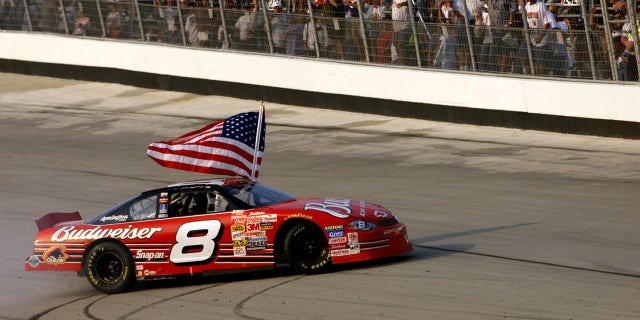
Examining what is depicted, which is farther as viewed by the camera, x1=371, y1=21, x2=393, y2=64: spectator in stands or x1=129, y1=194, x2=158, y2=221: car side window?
x1=371, y1=21, x2=393, y2=64: spectator in stands

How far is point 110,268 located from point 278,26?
1320 centimetres

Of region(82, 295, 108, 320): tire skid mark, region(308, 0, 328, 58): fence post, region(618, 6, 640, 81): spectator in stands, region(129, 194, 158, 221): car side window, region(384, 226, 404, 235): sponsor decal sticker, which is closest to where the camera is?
region(82, 295, 108, 320): tire skid mark

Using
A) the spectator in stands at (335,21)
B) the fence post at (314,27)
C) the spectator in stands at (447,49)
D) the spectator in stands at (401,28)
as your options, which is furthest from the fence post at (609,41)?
the fence post at (314,27)

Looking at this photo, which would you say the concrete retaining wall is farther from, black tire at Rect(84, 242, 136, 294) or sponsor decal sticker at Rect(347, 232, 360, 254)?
black tire at Rect(84, 242, 136, 294)

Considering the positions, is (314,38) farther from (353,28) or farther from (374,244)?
(374,244)

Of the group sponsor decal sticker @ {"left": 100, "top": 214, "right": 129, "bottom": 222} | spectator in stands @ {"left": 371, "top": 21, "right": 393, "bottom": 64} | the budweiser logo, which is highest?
spectator in stands @ {"left": 371, "top": 21, "right": 393, "bottom": 64}

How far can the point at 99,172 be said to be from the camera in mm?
19562

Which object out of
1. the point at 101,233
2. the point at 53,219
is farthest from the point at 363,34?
the point at 101,233

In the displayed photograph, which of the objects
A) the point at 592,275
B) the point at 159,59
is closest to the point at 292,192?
the point at 592,275

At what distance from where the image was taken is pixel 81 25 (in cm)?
2903

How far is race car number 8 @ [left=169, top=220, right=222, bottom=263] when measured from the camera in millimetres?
12062

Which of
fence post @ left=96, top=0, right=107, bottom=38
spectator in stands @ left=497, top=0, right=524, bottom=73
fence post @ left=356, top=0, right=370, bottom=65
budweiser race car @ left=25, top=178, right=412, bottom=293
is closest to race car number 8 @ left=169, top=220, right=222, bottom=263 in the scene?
budweiser race car @ left=25, top=178, right=412, bottom=293

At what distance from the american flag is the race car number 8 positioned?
3.38 ft

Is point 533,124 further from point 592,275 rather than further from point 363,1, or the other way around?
point 592,275
